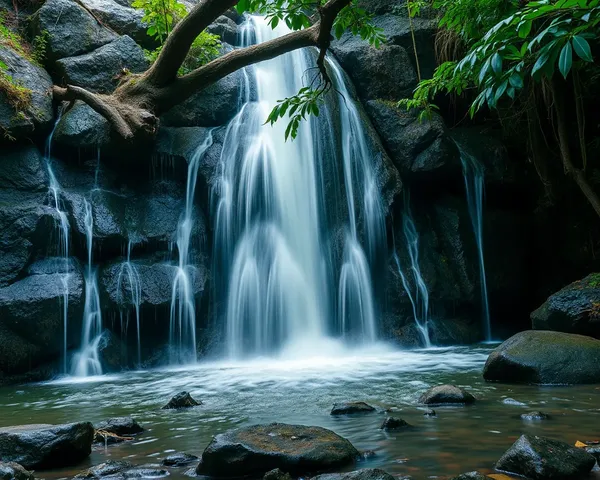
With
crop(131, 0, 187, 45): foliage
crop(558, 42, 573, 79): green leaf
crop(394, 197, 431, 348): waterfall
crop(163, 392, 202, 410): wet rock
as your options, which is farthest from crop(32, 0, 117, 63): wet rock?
crop(558, 42, 573, 79): green leaf

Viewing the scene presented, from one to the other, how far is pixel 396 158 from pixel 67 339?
7.48 meters

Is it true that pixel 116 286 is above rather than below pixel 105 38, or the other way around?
below

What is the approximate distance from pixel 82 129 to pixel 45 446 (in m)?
7.99

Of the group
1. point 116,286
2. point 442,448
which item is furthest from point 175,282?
point 442,448

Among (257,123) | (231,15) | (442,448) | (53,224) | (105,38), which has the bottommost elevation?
(442,448)

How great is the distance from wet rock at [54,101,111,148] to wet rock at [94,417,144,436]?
715cm

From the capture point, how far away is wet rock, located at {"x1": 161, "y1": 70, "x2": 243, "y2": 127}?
12.1m

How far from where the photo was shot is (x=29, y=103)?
404 inches

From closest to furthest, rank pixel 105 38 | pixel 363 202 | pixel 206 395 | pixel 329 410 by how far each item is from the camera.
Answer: pixel 329 410 → pixel 206 395 → pixel 363 202 → pixel 105 38

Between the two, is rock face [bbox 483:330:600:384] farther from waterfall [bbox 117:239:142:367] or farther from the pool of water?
waterfall [bbox 117:239:142:367]

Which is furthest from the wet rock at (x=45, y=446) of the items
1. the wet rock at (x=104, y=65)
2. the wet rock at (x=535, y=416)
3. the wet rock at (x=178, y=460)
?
the wet rock at (x=104, y=65)

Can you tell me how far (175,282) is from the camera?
33.2ft

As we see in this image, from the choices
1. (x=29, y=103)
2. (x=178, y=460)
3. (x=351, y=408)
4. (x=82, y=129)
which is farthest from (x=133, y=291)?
(x=178, y=460)

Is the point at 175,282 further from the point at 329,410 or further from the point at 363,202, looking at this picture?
the point at 329,410
